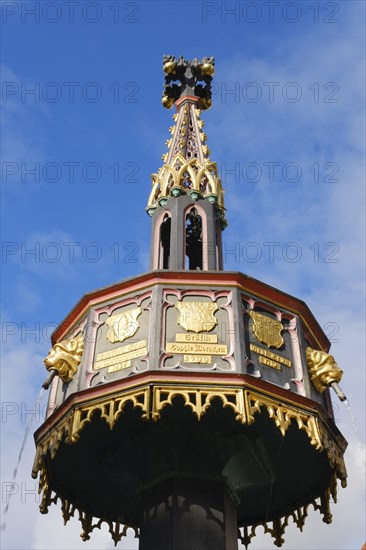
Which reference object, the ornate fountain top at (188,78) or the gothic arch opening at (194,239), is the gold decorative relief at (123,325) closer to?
the gothic arch opening at (194,239)

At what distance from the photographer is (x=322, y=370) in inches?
614

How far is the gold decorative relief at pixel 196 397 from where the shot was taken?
13.9m

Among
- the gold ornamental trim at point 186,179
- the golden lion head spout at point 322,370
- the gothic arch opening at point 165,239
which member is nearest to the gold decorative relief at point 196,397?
the golden lion head spout at point 322,370

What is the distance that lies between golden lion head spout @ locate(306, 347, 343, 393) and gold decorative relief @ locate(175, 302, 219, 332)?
213 centimetres

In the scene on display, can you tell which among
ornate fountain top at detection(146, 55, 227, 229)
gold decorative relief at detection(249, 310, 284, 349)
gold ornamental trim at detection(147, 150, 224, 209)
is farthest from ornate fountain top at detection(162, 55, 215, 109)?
gold decorative relief at detection(249, 310, 284, 349)

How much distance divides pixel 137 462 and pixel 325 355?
4.22 metres

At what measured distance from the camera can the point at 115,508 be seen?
17.5 m

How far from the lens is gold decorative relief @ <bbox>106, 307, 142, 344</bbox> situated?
1528 centimetres

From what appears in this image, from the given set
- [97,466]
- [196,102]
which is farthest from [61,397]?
[196,102]

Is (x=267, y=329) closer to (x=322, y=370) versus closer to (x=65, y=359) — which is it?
(x=322, y=370)

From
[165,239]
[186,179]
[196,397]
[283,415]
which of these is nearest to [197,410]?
[196,397]

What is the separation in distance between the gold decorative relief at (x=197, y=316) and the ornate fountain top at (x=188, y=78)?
9.59 m

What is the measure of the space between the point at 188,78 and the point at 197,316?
10.5m

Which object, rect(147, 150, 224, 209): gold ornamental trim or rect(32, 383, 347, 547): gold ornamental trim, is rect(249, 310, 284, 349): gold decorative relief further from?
rect(147, 150, 224, 209): gold ornamental trim
